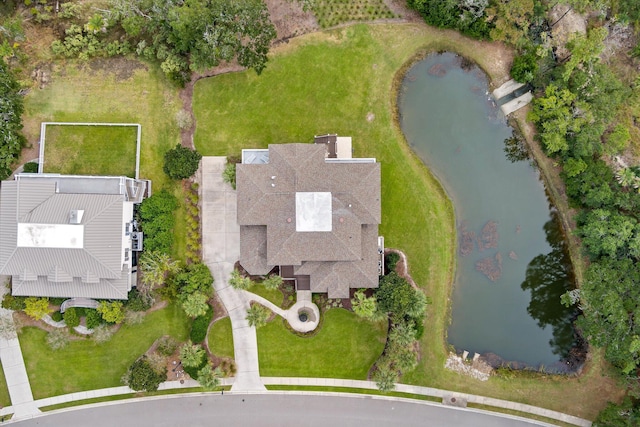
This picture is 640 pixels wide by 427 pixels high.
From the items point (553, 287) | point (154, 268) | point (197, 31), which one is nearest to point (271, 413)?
point (154, 268)

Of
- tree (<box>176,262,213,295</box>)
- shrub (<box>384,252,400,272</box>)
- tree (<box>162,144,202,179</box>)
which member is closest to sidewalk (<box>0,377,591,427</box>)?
tree (<box>176,262,213,295</box>)

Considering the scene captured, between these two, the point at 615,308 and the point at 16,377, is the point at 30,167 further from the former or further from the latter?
the point at 615,308

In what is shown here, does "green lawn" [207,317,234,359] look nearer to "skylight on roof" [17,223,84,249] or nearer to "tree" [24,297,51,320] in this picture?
"skylight on roof" [17,223,84,249]

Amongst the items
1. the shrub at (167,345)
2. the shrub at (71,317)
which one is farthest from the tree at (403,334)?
the shrub at (71,317)

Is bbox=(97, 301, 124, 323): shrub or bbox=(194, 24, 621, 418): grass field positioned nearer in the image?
bbox=(97, 301, 124, 323): shrub

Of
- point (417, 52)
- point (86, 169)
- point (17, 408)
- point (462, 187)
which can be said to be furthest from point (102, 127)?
point (462, 187)

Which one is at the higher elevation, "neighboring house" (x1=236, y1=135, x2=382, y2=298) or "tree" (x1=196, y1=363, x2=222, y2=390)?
"neighboring house" (x1=236, y1=135, x2=382, y2=298)
